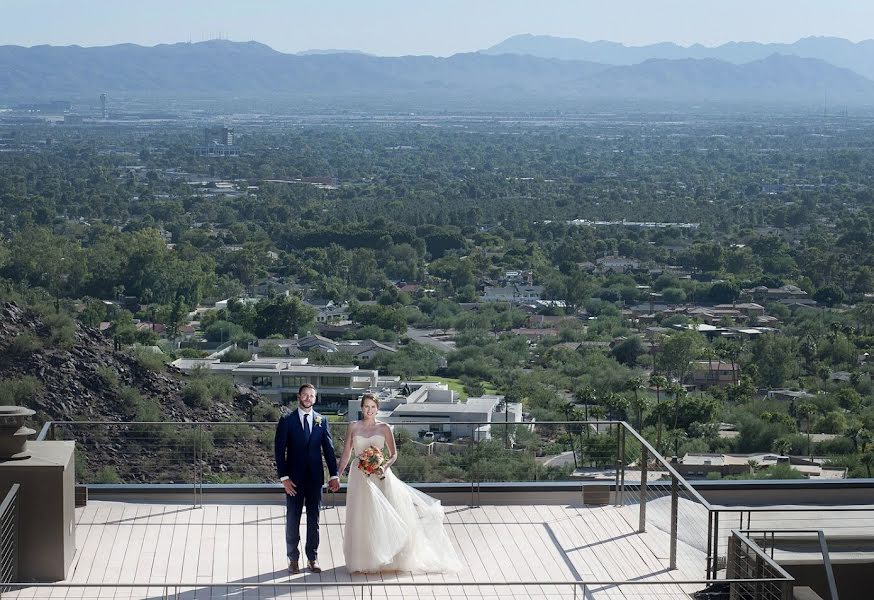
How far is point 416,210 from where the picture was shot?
74.2 m

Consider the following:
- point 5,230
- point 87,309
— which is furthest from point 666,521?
point 5,230

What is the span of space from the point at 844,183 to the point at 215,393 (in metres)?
72.6

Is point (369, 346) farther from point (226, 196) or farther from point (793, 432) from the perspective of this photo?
point (226, 196)

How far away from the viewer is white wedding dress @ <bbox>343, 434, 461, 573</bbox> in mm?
6164

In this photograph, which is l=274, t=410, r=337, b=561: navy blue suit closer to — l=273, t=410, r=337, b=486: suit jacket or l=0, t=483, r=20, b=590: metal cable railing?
l=273, t=410, r=337, b=486: suit jacket

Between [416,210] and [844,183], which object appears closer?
[416,210]

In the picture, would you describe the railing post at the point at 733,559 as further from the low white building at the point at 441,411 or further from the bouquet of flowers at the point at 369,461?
the low white building at the point at 441,411

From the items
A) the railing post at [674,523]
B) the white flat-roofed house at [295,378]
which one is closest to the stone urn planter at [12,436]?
the railing post at [674,523]

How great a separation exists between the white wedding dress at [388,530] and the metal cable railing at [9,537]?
1.34 meters

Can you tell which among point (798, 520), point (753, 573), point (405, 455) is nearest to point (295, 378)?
point (405, 455)

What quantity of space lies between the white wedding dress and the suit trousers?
0.43 ft

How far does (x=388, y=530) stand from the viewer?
618cm

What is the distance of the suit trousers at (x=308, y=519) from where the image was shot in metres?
6.20

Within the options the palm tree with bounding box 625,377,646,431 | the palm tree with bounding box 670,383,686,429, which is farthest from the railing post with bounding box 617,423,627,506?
the palm tree with bounding box 670,383,686,429
